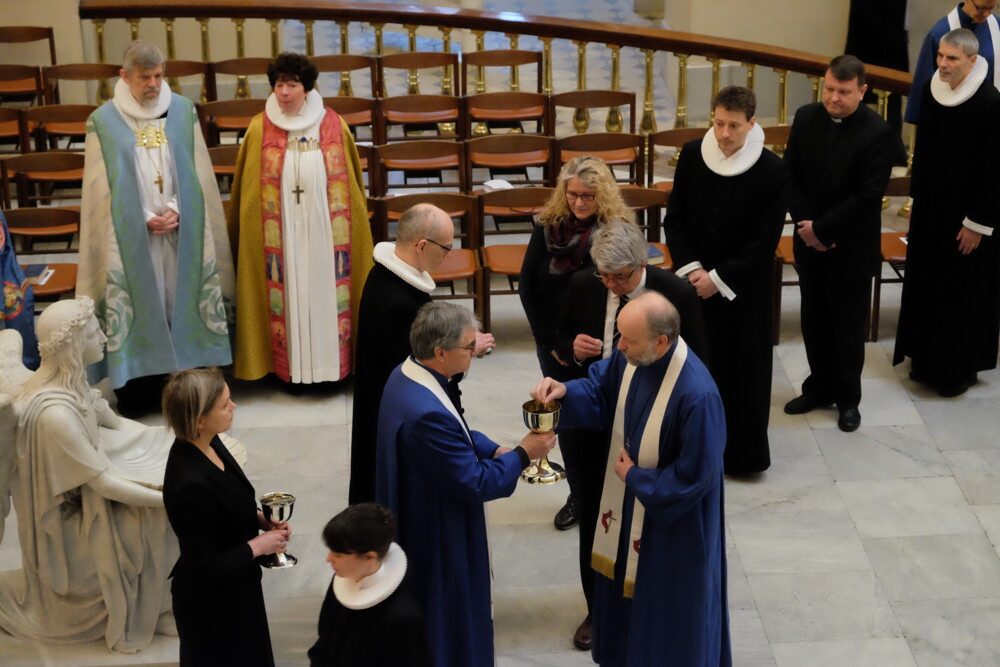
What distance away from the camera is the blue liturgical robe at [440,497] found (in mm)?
3770

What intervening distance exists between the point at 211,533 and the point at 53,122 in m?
5.33

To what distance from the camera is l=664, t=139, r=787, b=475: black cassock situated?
18.2 ft

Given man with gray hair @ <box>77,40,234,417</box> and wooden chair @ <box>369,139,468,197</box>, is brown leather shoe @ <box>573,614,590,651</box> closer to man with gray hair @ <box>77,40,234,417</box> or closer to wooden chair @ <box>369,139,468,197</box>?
man with gray hair @ <box>77,40,234,417</box>

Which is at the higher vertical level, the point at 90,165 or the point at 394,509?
the point at 90,165

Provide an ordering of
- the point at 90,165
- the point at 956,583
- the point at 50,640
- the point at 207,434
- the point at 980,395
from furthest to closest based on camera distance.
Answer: the point at 980,395, the point at 90,165, the point at 956,583, the point at 50,640, the point at 207,434

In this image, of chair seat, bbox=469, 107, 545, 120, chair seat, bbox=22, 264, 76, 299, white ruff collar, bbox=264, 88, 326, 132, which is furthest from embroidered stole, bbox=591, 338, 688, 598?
chair seat, bbox=469, 107, 545, 120

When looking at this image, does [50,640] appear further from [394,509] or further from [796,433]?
[796,433]

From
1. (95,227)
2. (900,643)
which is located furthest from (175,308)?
(900,643)

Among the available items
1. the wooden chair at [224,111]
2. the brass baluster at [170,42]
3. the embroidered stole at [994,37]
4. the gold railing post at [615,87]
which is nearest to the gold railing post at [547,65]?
the gold railing post at [615,87]

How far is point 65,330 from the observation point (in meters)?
4.31

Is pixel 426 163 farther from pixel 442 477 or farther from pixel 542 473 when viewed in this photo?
pixel 442 477

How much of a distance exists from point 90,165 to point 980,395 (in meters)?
4.53

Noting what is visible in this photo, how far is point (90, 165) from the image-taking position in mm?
6242

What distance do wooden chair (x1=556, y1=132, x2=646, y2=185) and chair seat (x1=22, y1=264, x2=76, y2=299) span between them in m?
2.88
